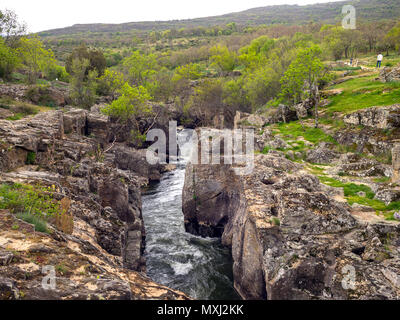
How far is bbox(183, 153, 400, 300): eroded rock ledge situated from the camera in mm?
10484

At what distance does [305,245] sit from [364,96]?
23.4m

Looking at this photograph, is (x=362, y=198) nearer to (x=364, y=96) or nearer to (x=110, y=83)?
(x=364, y=96)

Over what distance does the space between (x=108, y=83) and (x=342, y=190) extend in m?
44.1

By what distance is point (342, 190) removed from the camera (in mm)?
15984

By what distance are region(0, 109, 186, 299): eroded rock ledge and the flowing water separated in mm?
2047

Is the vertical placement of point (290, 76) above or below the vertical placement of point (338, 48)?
below

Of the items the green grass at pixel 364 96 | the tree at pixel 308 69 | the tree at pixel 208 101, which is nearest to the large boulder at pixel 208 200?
the tree at pixel 308 69

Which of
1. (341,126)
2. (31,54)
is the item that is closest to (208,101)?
(31,54)

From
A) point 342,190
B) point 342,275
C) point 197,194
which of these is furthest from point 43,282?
point 197,194

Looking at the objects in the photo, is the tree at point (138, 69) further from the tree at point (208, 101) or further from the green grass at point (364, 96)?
the green grass at point (364, 96)

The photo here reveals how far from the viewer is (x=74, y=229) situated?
11781 mm

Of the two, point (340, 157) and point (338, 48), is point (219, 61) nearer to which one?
point (338, 48)

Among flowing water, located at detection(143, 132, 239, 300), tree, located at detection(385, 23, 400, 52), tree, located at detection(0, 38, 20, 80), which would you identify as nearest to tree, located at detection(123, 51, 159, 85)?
tree, located at detection(0, 38, 20, 80)

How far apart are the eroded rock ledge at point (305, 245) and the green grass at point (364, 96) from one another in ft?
45.9
